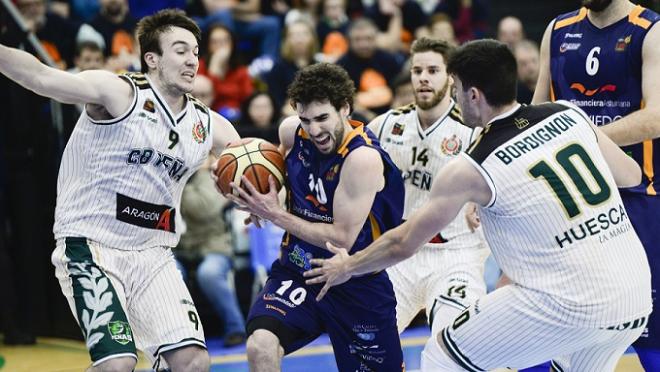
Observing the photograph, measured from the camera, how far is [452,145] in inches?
278

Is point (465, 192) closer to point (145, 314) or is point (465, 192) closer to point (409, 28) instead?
point (145, 314)

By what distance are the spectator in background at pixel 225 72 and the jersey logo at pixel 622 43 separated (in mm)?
5820

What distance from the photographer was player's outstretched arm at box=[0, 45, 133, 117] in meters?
5.43

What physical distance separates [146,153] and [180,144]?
23 centimetres

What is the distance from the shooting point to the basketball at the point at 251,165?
19.1 ft

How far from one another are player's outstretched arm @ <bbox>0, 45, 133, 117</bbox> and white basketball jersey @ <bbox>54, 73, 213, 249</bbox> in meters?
0.13

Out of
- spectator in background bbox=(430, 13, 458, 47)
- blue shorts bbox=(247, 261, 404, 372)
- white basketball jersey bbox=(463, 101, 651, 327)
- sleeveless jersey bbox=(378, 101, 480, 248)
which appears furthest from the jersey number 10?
spectator in background bbox=(430, 13, 458, 47)

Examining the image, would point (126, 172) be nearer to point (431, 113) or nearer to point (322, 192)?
point (322, 192)

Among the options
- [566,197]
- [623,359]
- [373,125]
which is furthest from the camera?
[623,359]

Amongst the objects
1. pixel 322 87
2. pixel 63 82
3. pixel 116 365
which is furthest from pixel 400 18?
pixel 116 365

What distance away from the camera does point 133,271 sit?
19.2ft

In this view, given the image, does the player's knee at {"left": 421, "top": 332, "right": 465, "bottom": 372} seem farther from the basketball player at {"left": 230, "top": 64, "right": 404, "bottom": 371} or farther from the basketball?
the basketball

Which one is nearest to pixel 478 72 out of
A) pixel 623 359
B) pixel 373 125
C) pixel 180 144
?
pixel 180 144

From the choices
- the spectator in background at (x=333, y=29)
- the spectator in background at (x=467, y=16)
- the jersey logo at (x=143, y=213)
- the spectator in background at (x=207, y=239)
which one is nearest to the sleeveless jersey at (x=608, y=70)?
the jersey logo at (x=143, y=213)
